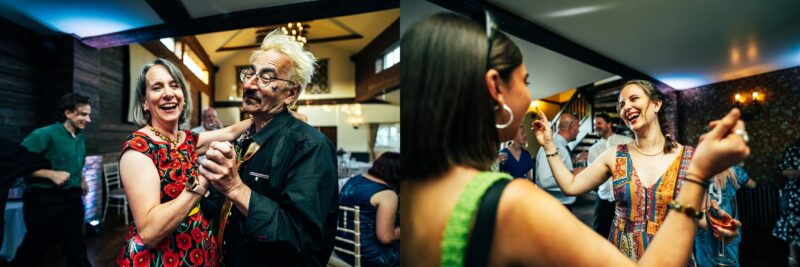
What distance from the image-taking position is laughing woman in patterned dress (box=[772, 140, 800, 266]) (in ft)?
2.64

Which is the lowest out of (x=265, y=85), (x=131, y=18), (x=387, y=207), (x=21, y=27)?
(x=387, y=207)

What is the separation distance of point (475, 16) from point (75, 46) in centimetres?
351

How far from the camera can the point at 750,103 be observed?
0.81 meters

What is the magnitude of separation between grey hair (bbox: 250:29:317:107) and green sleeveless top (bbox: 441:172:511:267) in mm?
699

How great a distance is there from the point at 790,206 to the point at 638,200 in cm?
35

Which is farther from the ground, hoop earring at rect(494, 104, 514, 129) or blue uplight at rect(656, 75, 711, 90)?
blue uplight at rect(656, 75, 711, 90)

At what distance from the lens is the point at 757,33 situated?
776mm

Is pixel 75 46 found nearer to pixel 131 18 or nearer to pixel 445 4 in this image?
pixel 131 18

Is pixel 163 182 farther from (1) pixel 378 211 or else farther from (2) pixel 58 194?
(2) pixel 58 194

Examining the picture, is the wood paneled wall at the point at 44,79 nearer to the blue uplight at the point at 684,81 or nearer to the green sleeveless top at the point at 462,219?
the green sleeveless top at the point at 462,219

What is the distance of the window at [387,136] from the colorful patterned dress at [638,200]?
29.2 ft

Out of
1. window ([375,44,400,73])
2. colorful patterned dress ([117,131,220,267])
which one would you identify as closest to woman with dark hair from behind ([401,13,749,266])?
colorful patterned dress ([117,131,220,267])

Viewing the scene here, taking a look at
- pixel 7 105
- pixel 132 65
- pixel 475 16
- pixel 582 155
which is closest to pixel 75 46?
pixel 7 105

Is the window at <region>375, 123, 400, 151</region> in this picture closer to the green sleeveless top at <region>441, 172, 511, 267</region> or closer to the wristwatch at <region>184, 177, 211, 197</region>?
the wristwatch at <region>184, 177, 211, 197</region>
